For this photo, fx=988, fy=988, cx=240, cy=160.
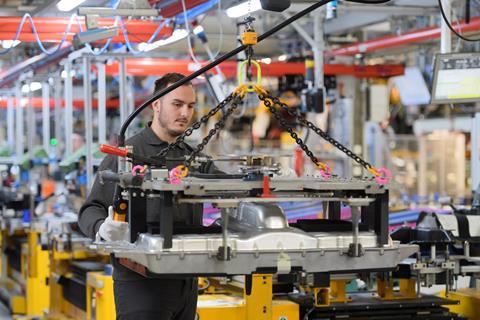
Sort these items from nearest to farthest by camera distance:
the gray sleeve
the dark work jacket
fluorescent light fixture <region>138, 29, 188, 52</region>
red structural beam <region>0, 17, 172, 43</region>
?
the dark work jacket
the gray sleeve
red structural beam <region>0, 17, 172, 43</region>
fluorescent light fixture <region>138, 29, 188, 52</region>

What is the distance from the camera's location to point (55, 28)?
7461mm

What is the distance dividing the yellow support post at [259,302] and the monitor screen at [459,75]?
2.91m

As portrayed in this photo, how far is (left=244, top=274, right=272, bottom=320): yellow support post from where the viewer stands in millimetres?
5016

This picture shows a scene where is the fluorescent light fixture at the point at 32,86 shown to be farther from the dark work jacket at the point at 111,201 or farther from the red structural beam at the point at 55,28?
the dark work jacket at the point at 111,201

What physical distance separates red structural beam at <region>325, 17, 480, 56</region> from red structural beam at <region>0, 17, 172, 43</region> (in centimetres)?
304

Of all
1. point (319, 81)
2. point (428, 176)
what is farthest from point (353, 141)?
point (319, 81)

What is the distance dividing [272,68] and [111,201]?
7778 mm

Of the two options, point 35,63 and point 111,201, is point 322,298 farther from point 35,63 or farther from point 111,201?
point 35,63

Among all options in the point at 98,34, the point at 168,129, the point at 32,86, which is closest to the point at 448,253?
the point at 168,129

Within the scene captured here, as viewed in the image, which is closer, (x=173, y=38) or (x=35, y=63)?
(x=173, y=38)

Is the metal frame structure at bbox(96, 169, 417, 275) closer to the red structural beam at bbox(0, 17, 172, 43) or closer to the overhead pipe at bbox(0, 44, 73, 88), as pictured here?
the red structural beam at bbox(0, 17, 172, 43)

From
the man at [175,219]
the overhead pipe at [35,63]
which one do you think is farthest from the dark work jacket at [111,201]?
the overhead pipe at [35,63]

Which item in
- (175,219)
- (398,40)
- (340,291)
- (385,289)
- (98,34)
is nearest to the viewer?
(175,219)

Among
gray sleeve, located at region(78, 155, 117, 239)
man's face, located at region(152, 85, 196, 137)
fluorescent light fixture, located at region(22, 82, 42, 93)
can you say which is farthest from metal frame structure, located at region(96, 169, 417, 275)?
fluorescent light fixture, located at region(22, 82, 42, 93)
